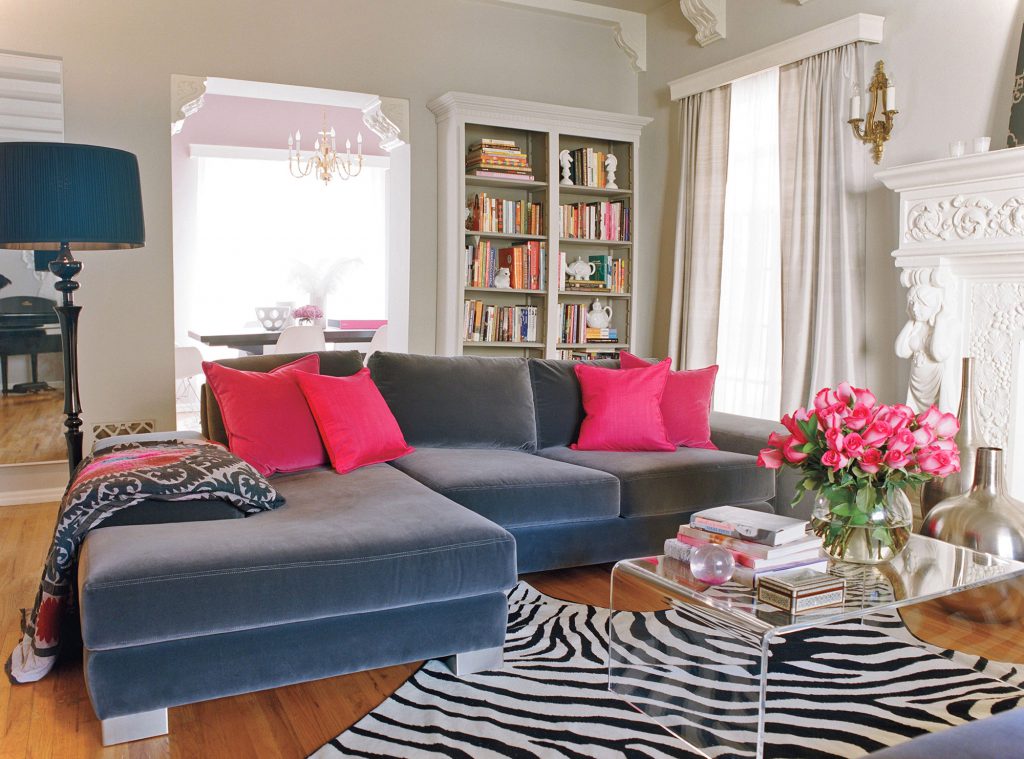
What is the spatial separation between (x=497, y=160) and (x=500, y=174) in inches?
3.4

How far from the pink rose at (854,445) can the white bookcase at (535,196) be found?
11.0 ft

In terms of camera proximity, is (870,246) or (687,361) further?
(687,361)

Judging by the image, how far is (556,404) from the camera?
12.8 ft

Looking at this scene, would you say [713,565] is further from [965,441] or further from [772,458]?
[965,441]

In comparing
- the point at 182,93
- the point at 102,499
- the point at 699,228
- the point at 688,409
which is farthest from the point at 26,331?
the point at 699,228

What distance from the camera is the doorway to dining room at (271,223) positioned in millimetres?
8062

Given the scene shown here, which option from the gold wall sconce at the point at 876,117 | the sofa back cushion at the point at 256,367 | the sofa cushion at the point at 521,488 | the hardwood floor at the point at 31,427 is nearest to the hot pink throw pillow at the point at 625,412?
the sofa cushion at the point at 521,488

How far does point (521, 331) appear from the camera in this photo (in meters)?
5.51

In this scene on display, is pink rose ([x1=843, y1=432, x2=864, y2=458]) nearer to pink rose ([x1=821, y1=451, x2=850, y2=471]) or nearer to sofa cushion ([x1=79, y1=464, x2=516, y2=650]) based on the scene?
pink rose ([x1=821, y1=451, x2=850, y2=471])

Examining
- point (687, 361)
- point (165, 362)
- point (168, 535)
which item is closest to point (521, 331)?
point (687, 361)

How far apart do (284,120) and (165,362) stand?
4405 millimetres

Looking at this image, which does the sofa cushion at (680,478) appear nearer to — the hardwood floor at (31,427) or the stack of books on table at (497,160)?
the stack of books on table at (497,160)

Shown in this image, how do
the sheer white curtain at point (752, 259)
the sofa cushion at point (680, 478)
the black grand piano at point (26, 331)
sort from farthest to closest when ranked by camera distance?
the sheer white curtain at point (752, 259) < the black grand piano at point (26, 331) < the sofa cushion at point (680, 478)

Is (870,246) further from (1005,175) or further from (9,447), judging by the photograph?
(9,447)
